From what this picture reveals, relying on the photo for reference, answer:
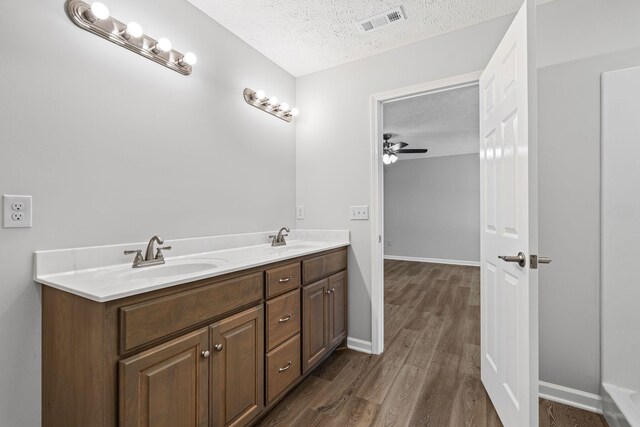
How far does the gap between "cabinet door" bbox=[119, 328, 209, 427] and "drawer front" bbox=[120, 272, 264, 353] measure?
57 millimetres

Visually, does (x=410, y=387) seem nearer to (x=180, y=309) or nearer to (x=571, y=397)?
(x=571, y=397)

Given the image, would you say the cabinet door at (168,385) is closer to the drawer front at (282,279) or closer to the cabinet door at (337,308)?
the drawer front at (282,279)

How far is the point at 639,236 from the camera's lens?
1.46 m

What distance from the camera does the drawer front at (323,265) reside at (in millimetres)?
1849

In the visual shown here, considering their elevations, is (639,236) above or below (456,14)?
below

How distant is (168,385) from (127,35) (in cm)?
158

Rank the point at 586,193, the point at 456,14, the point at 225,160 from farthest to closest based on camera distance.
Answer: the point at 225,160 < the point at 456,14 < the point at 586,193

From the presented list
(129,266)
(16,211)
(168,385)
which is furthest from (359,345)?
(16,211)

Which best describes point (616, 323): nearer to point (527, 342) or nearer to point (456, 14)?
point (527, 342)

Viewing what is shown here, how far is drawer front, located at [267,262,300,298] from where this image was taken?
1.54 meters

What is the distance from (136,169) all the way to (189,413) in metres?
1.15

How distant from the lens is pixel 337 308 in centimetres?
220

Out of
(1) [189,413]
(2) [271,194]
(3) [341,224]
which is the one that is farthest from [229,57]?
(1) [189,413]

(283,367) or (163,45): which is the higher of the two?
(163,45)
